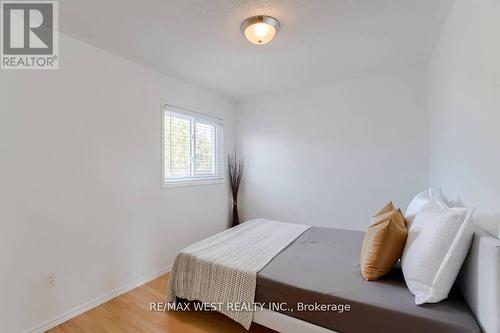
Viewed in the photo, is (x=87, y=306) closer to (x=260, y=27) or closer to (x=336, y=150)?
(x=260, y=27)

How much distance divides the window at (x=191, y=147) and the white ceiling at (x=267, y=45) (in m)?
0.63

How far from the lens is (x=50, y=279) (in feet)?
6.38

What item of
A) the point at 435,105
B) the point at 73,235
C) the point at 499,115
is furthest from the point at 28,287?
the point at 435,105

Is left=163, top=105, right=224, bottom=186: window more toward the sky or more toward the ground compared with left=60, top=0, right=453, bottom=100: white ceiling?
more toward the ground

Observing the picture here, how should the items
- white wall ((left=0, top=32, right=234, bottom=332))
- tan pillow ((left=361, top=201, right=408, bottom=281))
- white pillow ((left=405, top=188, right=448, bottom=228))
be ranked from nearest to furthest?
tan pillow ((left=361, top=201, right=408, bottom=281)) → white pillow ((left=405, top=188, right=448, bottom=228)) → white wall ((left=0, top=32, right=234, bottom=332))

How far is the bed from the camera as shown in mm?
1047

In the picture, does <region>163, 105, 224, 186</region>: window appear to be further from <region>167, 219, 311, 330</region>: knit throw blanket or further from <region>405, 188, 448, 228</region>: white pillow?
<region>405, 188, 448, 228</region>: white pillow

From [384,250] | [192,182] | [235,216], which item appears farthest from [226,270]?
[235,216]

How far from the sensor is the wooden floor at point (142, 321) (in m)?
1.87

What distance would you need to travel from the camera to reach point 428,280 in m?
1.23

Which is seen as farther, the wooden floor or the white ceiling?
the wooden floor

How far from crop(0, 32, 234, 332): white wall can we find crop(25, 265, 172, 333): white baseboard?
0.05 meters

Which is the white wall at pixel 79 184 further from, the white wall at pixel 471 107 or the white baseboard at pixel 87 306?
the white wall at pixel 471 107

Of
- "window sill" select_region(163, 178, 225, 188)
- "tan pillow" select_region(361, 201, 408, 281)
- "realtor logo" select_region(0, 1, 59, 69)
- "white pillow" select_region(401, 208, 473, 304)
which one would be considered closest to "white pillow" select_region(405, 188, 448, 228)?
"tan pillow" select_region(361, 201, 408, 281)
